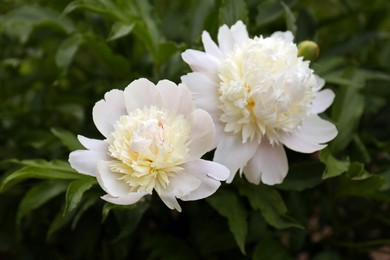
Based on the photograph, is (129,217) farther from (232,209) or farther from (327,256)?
(327,256)

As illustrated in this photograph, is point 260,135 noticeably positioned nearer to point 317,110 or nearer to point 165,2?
point 317,110

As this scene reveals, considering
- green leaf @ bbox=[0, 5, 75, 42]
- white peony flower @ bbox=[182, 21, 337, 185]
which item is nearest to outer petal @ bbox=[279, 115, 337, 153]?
white peony flower @ bbox=[182, 21, 337, 185]

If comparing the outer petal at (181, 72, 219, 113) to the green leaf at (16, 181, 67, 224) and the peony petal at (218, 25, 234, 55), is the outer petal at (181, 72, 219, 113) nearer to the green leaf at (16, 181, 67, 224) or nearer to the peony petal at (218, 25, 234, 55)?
the peony petal at (218, 25, 234, 55)

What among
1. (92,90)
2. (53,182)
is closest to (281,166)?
(53,182)

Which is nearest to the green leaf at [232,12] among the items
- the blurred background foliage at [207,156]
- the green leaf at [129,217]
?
the blurred background foliage at [207,156]

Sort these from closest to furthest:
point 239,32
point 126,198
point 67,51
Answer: point 126,198 < point 239,32 < point 67,51

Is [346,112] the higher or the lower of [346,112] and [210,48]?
the lower

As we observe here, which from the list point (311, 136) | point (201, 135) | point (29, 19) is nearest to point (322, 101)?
point (311, 136)

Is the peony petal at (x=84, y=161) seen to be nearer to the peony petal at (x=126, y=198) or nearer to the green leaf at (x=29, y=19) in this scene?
the peony petal at (x=126, y=198)
